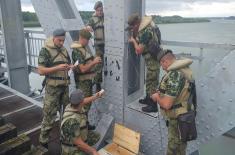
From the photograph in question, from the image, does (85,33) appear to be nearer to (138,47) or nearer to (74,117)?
(138,47)

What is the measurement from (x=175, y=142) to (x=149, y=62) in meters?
1.21

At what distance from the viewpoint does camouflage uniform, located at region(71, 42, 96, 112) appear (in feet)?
12.9

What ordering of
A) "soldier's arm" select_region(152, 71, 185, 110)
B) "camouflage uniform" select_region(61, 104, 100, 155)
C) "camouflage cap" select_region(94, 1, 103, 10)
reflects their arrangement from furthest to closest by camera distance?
"camouflage cap" select_region(94, 1, 103, 10) → "camouflage uniform" select_region(61, 104, 100, 155) → "soldier's arm" select_region(152, 71, 185, 110)

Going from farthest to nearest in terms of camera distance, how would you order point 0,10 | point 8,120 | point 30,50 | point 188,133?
point 30,50, point 0,10, point 8,120, point 188,133

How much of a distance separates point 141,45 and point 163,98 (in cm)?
97

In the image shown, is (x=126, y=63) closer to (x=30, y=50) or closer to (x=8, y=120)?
(x=8, y=120)

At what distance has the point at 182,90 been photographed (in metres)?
2.75

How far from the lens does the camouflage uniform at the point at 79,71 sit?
12.9 ft

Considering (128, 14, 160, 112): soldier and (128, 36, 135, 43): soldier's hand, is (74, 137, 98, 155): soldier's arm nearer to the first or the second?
(128, 14, 160, 112): soldier

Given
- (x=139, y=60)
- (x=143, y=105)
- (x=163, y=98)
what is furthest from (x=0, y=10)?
(x=163, y=98)

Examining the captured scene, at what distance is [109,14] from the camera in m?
3.66

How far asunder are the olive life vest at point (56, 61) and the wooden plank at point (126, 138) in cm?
109

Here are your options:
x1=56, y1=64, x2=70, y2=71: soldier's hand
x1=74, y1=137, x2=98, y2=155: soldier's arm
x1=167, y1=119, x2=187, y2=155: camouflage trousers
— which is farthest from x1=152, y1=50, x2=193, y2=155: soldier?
x1=56, y1=64, x2=70, y2=71: soldier's hand

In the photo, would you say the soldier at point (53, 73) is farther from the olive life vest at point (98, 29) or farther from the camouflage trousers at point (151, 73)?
the camouflage trousers at point (151, 73)
